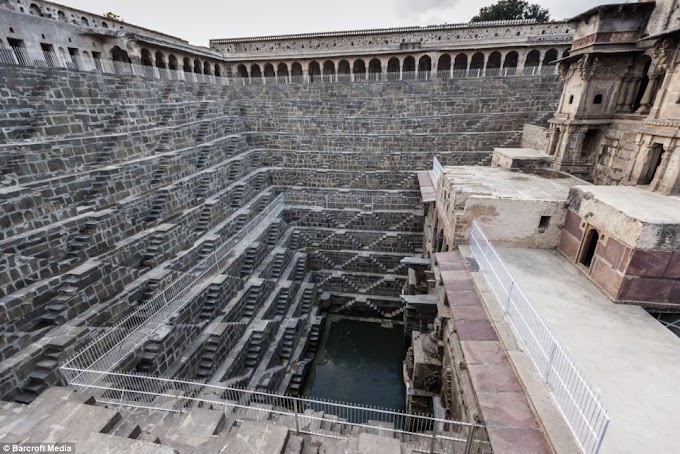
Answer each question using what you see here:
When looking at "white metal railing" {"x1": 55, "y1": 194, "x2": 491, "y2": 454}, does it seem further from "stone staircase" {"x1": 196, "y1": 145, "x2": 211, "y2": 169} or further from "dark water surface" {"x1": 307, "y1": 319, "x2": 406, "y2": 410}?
"stone staircase" {"x1": 196, "y1": 145, "x2": 211, "y2": 169}

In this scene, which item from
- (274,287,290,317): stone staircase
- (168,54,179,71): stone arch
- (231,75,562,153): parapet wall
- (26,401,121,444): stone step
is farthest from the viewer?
(168,54,179,71): stone arch

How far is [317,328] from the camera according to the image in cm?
1489

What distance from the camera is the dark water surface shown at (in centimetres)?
1202

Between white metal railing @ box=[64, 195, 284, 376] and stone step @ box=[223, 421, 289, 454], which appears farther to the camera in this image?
white metal railing @ box=[64, 195, 284, 376]

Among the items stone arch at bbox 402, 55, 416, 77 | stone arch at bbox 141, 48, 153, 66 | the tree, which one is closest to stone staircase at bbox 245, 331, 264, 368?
stone arch at bbox 141, 48, 153, 66

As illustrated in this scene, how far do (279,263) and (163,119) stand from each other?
8.37 m

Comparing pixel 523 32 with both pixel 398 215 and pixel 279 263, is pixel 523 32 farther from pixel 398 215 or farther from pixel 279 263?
pixel 279 263

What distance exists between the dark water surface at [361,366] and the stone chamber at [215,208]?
806 mm

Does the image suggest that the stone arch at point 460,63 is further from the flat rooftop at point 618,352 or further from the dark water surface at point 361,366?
the flat rooftop at point 618,352

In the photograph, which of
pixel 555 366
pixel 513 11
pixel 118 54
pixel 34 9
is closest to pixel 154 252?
pixel 555 366

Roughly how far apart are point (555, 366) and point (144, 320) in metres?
10.0

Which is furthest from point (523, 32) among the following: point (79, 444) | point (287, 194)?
point (79, 444)

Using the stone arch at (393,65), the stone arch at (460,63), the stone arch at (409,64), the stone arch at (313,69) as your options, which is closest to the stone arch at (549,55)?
the stone arch at (460,63)

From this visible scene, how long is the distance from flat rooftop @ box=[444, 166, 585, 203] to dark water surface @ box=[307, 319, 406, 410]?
26.8ft
